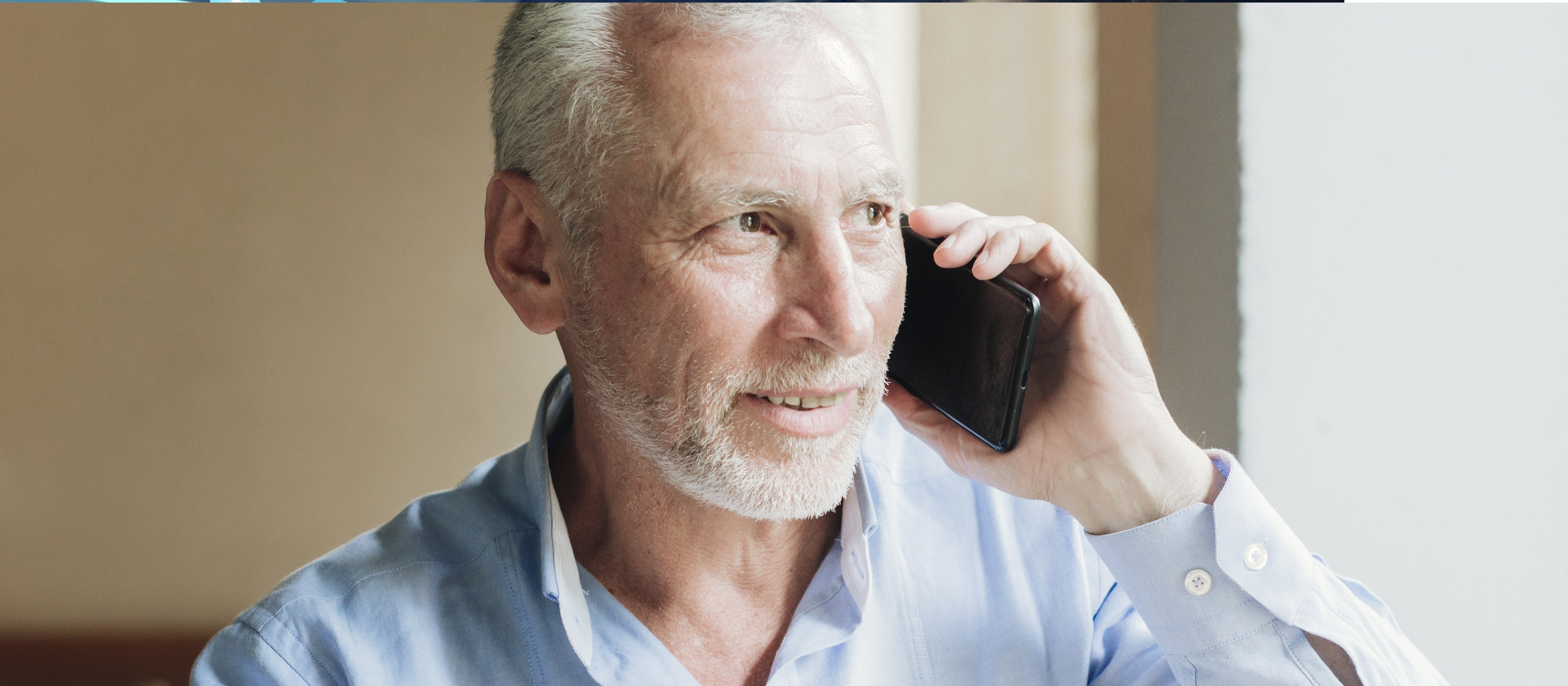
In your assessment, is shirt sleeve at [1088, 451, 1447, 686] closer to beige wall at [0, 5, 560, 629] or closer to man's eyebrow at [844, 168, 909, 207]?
man's eyebrow at [844, 168, 909, 207]

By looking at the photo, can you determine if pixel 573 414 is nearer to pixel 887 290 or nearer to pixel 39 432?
pixel 887 290

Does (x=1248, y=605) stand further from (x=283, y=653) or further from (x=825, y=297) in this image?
(x=283, y=653)

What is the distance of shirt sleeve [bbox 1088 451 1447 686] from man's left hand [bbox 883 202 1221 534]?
1.6 inches

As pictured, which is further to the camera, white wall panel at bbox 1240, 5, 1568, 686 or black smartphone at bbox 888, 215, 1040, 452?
white wall panel at bbox 1240, 5, 1568, 686

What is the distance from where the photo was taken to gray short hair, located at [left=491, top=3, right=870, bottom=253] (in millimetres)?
863

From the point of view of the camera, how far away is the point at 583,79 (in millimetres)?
901

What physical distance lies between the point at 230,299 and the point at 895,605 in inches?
34.7

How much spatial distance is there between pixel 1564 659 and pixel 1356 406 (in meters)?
0.39

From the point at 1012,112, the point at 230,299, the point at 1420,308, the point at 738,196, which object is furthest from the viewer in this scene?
the point at 1012,112

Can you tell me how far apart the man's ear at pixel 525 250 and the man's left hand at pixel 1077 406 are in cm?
37

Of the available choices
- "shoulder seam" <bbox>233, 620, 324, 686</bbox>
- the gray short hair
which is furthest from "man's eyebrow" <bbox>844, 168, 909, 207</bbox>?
"shoulder seam" <bbox>233, 620, 324, 686</bbox>

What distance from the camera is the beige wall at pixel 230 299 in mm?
1118

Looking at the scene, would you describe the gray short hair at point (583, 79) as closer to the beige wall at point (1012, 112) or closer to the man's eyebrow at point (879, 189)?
the man's eyebrow at point (879, 189)

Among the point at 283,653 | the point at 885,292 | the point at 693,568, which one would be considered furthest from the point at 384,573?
the point at 885,292
